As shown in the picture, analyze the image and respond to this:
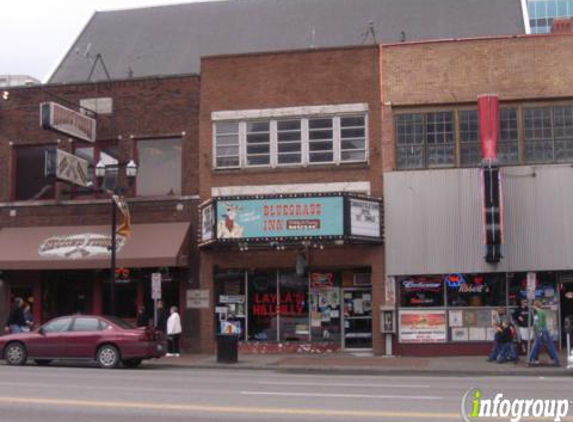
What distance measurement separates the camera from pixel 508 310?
982 inches

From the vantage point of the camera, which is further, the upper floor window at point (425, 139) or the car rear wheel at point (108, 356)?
the upper floor window at point (425, 139)

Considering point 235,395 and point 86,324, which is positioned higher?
point 86,324

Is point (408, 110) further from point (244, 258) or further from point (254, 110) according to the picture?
point (244, 258)

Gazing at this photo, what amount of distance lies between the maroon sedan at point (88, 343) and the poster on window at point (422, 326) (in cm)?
759

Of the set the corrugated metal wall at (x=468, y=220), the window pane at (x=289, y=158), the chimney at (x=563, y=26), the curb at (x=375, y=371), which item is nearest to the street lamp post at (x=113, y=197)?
the curb at (x=375, y=371)

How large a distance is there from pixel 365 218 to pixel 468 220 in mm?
3117

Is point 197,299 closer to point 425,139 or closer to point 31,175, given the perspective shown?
point 31,175

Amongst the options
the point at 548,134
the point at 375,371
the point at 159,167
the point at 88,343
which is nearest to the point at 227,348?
the point at 88,343

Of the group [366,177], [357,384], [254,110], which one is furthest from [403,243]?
[357,384]

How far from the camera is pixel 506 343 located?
74.5 feet

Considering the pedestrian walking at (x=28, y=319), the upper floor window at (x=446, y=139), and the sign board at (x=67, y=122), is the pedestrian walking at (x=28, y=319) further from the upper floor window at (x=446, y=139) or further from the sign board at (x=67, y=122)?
the upper floor window at (x=446, y=139)

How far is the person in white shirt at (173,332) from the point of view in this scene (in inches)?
1000

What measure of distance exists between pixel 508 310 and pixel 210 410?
49.6 ft

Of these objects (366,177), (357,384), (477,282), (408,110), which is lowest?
(357,384)
